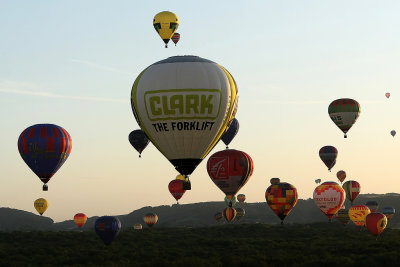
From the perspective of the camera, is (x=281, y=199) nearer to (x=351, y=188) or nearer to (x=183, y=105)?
(x=183, y=105)

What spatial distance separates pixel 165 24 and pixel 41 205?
57.3 metres

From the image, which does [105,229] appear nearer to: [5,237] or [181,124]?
[5,237]

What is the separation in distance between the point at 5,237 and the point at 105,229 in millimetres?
22777

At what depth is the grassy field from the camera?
215 feet

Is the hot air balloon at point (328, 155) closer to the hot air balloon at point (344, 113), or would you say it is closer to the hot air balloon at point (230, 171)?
the hot air balloon at point (344, 113)

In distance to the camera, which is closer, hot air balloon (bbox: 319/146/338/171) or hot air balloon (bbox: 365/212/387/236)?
hot air balloon (bbox: 365/212/387/236)

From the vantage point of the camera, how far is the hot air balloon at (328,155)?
9786 cm

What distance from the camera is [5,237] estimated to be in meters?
97.7

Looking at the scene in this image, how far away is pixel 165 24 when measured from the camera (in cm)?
7300

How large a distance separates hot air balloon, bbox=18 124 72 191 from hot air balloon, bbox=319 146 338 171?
42866 mm

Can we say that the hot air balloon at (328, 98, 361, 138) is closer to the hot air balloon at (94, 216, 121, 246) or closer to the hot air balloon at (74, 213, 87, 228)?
the hot air balloon at (94, 216, 121, 246)

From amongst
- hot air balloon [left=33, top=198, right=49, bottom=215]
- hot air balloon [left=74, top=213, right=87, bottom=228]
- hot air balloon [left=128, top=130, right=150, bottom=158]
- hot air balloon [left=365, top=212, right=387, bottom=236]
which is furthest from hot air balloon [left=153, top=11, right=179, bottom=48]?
hot air balloon [left=74, top=213, right=87, bottom=228]

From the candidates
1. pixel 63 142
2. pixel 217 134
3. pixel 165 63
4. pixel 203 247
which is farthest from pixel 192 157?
pixel 203 247

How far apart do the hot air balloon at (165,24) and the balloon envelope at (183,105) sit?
26801 millimetres
